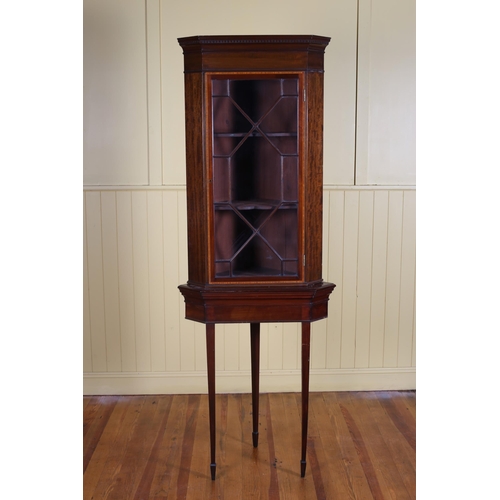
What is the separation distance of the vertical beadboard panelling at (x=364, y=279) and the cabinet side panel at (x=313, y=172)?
3.54 feet

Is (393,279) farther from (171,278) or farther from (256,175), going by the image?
(256,175)

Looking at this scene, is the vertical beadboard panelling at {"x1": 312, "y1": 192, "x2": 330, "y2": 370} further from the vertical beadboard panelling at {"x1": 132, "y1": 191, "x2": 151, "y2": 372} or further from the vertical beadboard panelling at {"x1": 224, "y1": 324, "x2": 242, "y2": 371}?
the vertical beadboard panelling at {"x1": 132, "y1": 191, "x2": 151, "y2": 372}

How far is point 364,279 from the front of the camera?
3486mm

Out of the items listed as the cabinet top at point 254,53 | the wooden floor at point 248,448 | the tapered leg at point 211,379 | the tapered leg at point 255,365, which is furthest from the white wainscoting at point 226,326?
the cabinet top at point 254,53

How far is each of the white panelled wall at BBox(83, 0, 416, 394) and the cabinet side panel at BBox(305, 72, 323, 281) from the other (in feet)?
3.35

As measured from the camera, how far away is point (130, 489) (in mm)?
2449

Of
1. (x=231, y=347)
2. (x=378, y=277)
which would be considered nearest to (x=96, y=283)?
(x=231, y=347)

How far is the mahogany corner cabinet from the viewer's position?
7.59 feet

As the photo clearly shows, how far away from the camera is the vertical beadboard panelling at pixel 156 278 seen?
3.39m

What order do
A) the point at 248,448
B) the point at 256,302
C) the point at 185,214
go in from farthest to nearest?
the point at 185,214
the point at 248,448
the point at 256,302

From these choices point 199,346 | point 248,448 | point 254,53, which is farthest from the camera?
point 199,346

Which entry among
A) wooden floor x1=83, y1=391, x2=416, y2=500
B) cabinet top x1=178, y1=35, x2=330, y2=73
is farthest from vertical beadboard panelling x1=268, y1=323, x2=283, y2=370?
cabinet top x1=178, y1=35, x2=330, y2=73

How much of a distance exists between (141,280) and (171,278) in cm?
17
